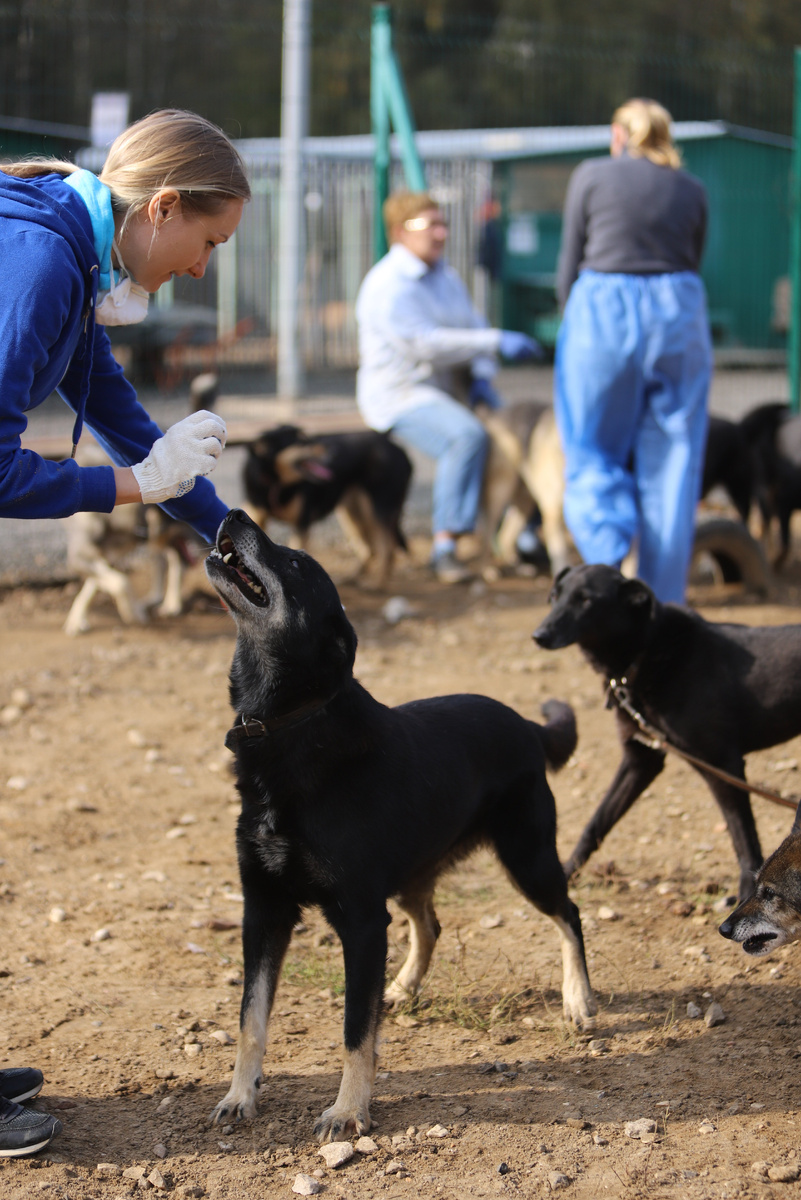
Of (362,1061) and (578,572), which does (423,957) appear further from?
(578,572)

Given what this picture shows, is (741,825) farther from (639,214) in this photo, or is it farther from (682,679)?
(639,214)

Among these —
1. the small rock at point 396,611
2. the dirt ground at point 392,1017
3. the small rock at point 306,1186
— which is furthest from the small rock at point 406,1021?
the small rock at point 396,611

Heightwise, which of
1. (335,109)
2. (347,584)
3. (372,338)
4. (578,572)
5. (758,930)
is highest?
(335,109)

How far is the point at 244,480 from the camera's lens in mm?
7551

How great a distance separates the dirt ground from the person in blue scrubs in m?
0.93

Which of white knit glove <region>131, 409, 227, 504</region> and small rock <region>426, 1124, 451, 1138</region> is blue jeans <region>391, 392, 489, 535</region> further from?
small rock <region>426, 1124, 451, 1138</region>

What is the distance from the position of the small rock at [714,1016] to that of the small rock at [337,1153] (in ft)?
3.51

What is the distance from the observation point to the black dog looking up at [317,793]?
8.73ft

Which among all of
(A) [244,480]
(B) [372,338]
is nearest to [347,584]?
(A) [244,480]

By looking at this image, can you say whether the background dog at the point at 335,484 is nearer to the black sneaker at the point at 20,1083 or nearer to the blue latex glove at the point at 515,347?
the blue latex glove at the point at 515,347

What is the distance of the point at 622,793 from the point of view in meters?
4.02

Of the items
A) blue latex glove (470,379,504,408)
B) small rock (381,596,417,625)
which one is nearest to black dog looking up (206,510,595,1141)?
small rock (381,596,417,625)

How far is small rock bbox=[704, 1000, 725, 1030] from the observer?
124 inches

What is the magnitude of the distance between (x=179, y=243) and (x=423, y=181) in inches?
261
